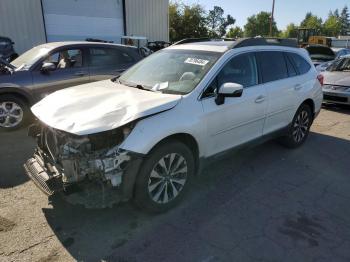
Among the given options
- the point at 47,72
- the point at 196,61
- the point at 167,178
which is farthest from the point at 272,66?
the point at 47,72

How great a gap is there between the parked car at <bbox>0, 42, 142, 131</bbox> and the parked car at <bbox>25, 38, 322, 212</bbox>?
8.36 feet

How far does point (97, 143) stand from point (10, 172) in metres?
2.13

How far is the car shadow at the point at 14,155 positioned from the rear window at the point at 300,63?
4.34 metres

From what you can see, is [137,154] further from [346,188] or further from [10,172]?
[346,188]

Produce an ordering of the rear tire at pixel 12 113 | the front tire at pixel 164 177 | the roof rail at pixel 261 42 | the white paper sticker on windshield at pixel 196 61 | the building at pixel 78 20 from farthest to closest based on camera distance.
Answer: the building at pixel 78 20 → the rear tire at pixel 12 113 → the roof rail at pixel 261 42 → the white paper sticker on windshield at pixel 196 61 → the front tire at pixel 164 177

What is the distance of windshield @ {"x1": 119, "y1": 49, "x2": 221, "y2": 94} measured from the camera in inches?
151

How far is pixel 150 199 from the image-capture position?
3369 millimetres

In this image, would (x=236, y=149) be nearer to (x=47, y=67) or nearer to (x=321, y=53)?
(x=47, y=67)

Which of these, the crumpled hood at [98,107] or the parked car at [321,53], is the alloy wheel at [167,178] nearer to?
the crumpled hood at [98,107]

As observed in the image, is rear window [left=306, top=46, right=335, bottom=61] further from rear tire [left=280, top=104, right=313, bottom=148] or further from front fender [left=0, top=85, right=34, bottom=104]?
front fender [left=0, top=85, right=34, bottom=104]

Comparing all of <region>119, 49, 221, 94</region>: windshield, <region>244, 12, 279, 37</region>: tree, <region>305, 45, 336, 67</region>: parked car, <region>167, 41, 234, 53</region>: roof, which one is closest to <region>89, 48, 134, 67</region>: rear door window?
<region>119, 49, 221, 94</region>: windshield

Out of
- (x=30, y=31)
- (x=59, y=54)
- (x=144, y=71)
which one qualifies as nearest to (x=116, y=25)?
(x=30, y=31)

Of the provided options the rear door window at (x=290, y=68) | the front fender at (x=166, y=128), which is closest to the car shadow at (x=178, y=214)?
the front fender at (x=166, y=128)

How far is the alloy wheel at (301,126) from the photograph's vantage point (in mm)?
5578
